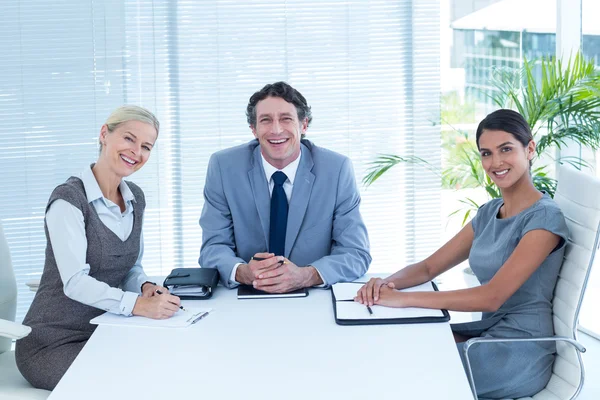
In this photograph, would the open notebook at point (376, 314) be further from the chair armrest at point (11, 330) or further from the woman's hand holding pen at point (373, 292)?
the chair armrest at point (11, 330)

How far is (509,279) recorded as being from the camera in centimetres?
212

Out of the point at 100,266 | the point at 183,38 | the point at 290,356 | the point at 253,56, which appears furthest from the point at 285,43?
the point at 290,356

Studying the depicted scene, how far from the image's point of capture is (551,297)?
2219 millimetres

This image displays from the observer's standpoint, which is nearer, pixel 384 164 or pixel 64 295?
pixel 64 295

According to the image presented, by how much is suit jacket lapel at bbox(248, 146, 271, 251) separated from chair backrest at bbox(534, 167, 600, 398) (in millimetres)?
1144

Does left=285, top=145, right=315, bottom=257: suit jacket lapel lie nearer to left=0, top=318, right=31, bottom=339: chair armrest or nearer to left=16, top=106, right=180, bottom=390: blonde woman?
left=16, top=106, right=180, bottom=390: blonde woman

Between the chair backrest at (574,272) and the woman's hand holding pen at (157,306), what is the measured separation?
1158 mm

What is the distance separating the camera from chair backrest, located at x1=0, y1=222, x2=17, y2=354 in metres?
2.49

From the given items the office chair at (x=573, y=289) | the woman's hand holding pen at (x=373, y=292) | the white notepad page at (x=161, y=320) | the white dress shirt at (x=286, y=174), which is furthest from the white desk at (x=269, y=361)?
the white dress shirt at (x=286, y=174)

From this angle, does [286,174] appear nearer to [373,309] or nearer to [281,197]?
[281,197]

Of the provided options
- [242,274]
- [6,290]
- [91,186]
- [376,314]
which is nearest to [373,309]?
[376,314]

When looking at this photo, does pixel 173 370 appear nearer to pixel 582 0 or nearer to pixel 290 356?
pixel 290 356

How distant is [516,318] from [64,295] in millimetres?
1478

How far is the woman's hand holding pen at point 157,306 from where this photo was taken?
2.05 metres
